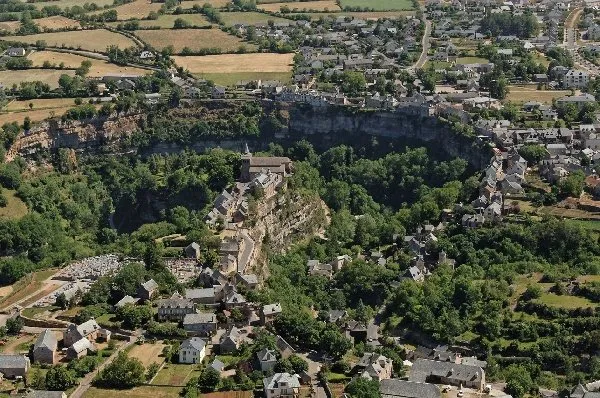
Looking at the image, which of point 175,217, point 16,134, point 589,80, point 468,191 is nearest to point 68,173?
point 16,134

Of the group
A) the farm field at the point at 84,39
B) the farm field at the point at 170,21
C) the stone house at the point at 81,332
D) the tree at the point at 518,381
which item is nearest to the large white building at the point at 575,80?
the farm field at the point at 170,21

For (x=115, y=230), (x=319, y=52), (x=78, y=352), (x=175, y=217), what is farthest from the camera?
(x=319, y=52)

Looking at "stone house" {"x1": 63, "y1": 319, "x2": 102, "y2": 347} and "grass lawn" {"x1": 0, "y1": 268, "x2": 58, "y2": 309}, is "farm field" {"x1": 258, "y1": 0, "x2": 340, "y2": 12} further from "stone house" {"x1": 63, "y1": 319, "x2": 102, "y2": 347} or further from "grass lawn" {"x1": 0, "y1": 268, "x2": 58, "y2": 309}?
"stone house" {"x1": 63, "y1": 319, "x2": 102, "y2": 347}

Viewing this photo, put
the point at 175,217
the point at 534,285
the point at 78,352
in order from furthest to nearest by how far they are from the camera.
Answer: the point at 175,217 → the point at 534,285 → the point at 78,352

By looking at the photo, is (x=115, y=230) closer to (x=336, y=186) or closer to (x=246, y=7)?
(x=336, y=186)

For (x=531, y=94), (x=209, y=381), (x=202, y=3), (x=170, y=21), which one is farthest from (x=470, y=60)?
(x=209, y=381)

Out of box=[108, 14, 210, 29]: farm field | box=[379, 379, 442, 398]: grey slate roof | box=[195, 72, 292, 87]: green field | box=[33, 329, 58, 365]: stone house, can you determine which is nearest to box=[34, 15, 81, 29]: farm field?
box=[108, 14, 210, 29]: farm field

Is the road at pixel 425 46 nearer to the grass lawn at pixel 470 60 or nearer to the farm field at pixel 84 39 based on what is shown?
the grass lawn at pixel 470 60

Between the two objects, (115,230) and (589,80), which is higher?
(589,80)
